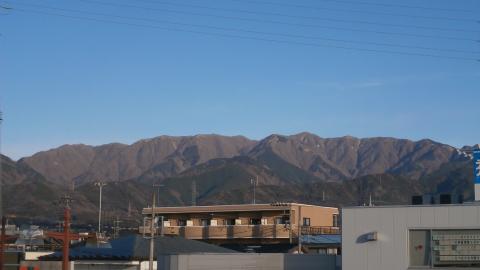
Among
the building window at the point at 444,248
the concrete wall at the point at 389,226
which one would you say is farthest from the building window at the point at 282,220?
the building window at the point at 444,248

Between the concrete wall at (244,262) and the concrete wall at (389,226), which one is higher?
the concrete wall at (389,226)

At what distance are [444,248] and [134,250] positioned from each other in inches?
940

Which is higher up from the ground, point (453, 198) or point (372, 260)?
point (453, 198)

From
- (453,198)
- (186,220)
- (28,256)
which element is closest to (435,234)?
(453,198)

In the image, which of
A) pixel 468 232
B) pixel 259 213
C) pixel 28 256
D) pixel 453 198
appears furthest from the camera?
pixel 259 213

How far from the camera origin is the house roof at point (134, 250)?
47312 millimetres

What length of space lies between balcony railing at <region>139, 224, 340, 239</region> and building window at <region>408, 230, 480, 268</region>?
5035cm

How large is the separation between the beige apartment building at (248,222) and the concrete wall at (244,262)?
4515cm

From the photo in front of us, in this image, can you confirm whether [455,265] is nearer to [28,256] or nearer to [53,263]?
[53,263]

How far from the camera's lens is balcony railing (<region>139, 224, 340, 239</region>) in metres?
82.6

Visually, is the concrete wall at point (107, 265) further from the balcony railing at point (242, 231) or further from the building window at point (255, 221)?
the building window at point (255, 221)

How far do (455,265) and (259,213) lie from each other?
5752 cm

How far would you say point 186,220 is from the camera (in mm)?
90125

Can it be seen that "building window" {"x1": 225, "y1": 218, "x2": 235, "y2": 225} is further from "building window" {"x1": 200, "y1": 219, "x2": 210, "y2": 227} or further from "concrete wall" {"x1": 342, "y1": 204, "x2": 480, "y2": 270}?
"concrete wall" {"x1": 342, "y1": 204, "x2": 480, "y2": 270}
